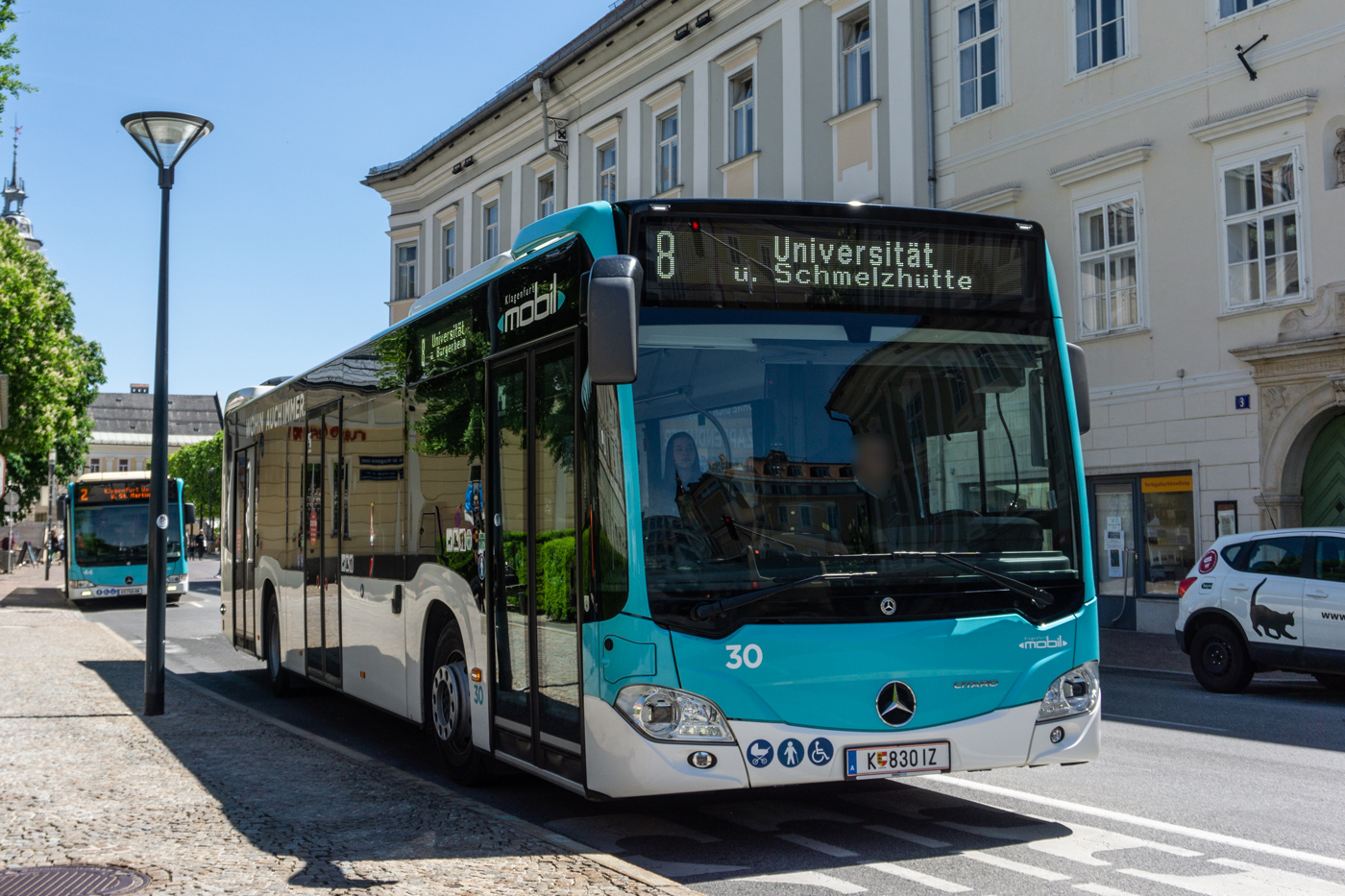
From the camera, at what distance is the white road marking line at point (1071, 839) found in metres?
6.18

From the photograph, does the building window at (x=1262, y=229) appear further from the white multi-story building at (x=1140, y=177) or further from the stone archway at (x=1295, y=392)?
the stone archway at (x=1295, y=392)

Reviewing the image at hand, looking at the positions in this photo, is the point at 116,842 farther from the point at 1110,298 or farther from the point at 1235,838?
the point at 1110,298

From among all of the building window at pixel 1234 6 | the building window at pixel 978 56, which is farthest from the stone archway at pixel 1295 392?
the building window at pixel 978 56

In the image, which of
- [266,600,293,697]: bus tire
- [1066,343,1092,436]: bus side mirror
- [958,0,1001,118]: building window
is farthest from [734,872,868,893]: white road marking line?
[958,0,1001,118]: building window

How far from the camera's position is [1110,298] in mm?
20984

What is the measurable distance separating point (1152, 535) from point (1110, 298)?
3653mm

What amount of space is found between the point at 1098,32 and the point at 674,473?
702 inches

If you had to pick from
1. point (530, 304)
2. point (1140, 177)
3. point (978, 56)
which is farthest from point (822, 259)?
point (978, 56)

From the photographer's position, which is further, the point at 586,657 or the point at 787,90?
the point at 787,90

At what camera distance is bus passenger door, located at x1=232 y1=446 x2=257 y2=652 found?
46.3 ft

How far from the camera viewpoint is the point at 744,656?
5.95m

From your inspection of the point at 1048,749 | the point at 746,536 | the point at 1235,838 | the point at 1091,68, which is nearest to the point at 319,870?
the point at 746,536

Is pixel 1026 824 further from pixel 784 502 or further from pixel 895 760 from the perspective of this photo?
pixel 784 502

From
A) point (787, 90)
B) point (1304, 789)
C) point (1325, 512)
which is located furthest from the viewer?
point (787, 90)
